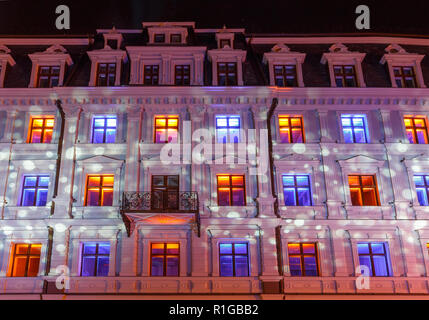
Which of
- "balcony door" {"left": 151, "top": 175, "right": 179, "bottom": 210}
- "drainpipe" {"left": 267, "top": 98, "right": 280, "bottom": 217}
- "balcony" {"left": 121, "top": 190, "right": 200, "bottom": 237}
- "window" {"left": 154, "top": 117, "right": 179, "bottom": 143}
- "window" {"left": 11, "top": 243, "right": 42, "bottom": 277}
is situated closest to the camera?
"balcony" {"left": 121, "top": 190, "right": 200, "bottom": 237}

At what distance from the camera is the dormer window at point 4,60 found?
20.4 m

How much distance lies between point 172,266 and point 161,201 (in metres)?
2.47

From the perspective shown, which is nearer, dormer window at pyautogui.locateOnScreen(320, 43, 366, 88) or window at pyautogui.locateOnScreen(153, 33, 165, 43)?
dormer window at pyautogui.locateOnScreen(320, 43, 366, 88)

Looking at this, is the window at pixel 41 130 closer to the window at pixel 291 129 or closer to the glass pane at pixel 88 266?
the glass pane at pixel 88 266

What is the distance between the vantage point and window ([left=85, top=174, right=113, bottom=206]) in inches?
717

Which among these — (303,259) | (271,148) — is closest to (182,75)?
(271,148)

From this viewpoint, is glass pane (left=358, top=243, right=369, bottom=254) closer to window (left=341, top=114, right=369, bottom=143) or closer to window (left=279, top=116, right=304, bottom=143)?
window (left=341, top=114, right=369, bottom=143)

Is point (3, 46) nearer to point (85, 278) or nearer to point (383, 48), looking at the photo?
point (85, 278)

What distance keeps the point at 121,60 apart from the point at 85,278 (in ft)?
31.7

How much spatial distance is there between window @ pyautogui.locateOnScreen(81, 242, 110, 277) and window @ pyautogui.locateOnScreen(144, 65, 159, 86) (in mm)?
7299

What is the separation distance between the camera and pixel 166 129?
1952cm

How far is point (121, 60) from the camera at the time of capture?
20734mm

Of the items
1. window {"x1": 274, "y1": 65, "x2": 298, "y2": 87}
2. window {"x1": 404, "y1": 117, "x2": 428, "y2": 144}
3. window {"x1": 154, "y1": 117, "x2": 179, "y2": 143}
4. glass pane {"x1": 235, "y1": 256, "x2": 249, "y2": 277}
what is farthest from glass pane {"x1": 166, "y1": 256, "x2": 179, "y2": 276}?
window {"x1": 404, "y1": 117, "x2": 428, "y2": 144}

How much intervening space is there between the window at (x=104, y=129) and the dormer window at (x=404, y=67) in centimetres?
1242
